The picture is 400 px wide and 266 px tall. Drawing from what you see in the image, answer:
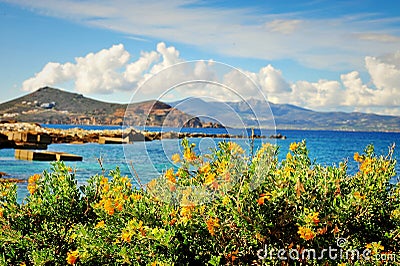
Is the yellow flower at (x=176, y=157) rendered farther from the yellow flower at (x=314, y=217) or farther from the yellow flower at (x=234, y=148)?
the yellow flower at (x=314, y=217)

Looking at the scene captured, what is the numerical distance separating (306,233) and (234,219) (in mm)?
482

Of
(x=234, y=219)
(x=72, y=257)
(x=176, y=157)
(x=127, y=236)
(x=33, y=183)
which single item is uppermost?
(x=176, y=157)

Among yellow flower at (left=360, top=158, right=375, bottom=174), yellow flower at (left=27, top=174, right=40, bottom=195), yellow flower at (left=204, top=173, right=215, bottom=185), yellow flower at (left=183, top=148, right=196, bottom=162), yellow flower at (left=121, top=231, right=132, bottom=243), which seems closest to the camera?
yellow flower at (left=121, top=231, right=132, bottom=243)

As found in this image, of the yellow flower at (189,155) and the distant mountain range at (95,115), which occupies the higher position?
the distant mountain range at (95,115)

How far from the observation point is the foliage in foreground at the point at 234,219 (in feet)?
10.6

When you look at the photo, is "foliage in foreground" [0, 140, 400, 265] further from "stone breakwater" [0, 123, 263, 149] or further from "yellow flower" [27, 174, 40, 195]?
"yellow flower" [27, 174, 40, 195]

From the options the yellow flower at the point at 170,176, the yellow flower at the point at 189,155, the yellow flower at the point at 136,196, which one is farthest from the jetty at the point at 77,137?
the yellow flower at the point at 136,196

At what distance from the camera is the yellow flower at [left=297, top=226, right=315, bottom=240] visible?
307 centimetres

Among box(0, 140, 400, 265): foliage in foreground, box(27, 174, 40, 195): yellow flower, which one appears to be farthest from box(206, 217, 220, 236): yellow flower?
box(27, 174, 40, 195): yellow flower

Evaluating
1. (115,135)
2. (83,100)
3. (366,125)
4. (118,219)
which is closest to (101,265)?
(118,219)

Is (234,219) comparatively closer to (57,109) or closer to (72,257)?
(72,257)

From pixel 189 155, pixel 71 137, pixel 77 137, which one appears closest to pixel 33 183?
pixel 189 155

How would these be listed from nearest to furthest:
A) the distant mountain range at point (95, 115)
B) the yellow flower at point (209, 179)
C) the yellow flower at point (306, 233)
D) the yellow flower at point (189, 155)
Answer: the yellow flower at point (306, 233) < the yellow flower at point (209, 179) < the yellow flower at point (189, 155) < the distant mountain range at point (95, 115)

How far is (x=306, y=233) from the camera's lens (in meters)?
3.07
